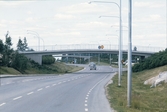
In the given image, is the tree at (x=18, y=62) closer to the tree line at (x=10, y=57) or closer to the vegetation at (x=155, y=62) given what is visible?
the tree line at (x=10, y=57)

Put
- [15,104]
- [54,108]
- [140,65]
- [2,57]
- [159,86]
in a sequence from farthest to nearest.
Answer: [140,65]
[2,57]
[159,86]
[15,104]
[54,108]

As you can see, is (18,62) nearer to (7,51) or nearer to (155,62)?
(7,51)

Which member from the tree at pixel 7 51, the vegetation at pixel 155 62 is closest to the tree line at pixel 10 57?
the tree at pixel 7 51

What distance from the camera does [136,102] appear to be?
23109 mm

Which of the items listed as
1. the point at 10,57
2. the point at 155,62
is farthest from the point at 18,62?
the point at 155,62

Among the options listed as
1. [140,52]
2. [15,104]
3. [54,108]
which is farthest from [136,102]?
[140,52]

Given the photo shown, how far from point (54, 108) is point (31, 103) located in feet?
8.93

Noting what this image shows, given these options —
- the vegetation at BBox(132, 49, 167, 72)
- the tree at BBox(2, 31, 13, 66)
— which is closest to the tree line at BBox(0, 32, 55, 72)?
the tree at BBox(2, 31, 13, 66)

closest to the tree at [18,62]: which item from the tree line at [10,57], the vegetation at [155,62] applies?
the tree line at [10,57]

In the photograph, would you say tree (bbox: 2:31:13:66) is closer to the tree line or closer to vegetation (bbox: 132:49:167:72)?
the tree line

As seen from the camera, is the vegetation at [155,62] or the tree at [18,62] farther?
the tree at [18,62]

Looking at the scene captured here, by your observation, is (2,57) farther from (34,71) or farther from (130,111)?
(130,111)

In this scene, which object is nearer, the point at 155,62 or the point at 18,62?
the point at 155,62

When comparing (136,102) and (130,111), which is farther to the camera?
(136,102)
